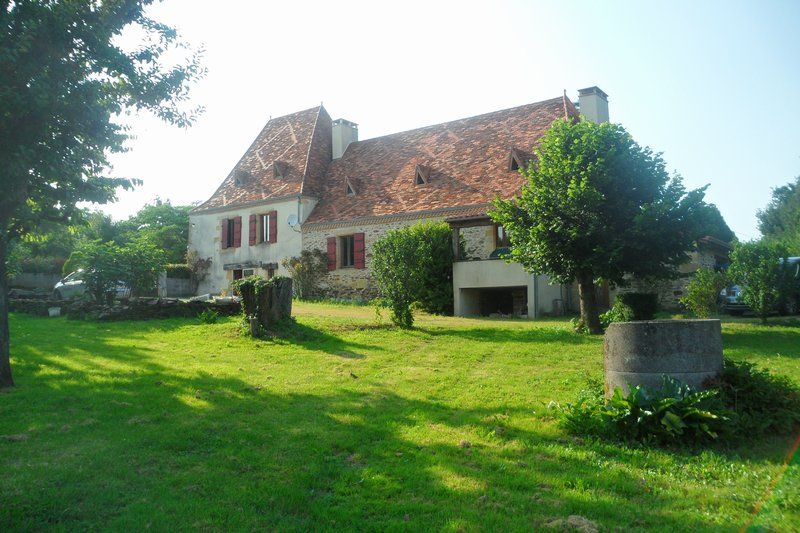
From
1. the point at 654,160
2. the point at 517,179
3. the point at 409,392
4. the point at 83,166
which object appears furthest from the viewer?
the point at 517,179

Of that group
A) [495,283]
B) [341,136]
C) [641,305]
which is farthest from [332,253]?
[641,305]

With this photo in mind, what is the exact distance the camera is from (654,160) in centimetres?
1309

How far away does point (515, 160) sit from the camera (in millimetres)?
21719

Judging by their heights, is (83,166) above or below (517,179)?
below

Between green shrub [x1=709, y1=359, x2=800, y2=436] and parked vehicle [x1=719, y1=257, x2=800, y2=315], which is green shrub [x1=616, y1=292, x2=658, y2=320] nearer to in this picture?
parked vehicle [x1=719, y1=257, x2=800, y2=315]

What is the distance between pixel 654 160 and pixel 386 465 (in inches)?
422

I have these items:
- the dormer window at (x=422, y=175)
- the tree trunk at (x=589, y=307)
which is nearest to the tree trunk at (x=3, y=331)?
the tree trunk at (x=589, y=307)

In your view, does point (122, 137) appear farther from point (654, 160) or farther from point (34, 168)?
point (654, 160)

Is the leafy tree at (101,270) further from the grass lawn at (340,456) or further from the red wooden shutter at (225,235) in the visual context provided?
→ the red wooden shutter at (225,235)

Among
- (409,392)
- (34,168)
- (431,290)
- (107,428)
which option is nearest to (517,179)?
(431,290)

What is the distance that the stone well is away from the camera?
605 cm

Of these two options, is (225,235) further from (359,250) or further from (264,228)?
(359,250)

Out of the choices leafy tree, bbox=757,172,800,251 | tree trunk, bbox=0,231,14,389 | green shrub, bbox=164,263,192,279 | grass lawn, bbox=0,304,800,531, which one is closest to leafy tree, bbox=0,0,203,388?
tree trunk, bbox=0,231,14,389

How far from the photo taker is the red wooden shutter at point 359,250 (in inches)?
971
